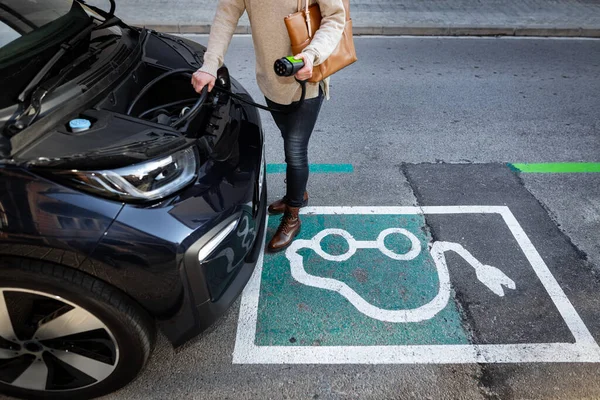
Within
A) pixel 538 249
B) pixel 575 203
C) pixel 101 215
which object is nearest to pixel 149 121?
pixel 101 215

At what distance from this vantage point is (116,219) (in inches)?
63.8

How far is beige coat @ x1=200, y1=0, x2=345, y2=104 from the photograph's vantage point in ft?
6.84

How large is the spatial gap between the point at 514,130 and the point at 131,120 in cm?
→ 388

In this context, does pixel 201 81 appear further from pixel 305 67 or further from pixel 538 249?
pixel 538 249

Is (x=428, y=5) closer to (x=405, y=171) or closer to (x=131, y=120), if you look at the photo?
(x=405, y=171)

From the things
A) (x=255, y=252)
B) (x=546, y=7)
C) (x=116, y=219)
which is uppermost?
(x=116, y=219)

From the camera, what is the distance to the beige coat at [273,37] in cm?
208

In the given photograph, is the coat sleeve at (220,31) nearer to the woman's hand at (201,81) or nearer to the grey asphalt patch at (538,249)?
the woman's hand at (201,81)

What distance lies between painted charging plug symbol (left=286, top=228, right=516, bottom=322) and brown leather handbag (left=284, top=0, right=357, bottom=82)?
1167 mm

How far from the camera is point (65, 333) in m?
1.80

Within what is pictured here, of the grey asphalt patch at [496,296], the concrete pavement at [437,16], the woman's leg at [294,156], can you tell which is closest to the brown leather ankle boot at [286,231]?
the woman's leg at [294,156]

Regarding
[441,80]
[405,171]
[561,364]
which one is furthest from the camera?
[441,80]

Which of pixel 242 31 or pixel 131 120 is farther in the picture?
pixel 242 31

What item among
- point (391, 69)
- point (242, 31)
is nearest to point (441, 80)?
point (391, 69)
